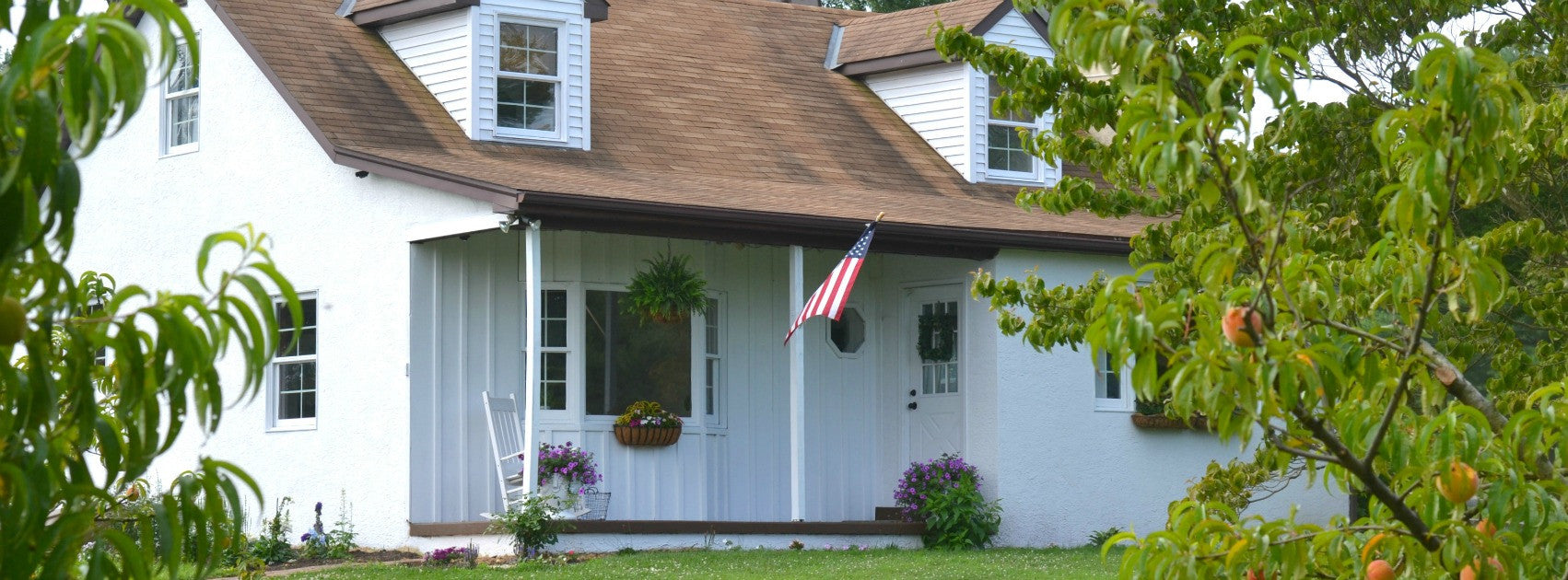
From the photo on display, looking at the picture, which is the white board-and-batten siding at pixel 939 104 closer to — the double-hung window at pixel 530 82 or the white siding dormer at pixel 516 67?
the white siding dormer at pixel 516 67

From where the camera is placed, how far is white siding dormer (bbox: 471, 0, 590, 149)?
15.9m

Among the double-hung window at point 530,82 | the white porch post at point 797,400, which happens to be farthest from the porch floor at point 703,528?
the double-hung window at point 530,82

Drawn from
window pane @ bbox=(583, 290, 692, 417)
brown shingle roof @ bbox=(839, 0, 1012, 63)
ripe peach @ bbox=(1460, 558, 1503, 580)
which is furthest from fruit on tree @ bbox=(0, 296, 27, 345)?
brown shingle roof @ bbox=(839, 0, 1012, 63)

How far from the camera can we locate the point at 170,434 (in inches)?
109

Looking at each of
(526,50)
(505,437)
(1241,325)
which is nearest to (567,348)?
(505,437)

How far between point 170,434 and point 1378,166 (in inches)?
327

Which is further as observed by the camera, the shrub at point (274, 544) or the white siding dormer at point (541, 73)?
the white siding dormer at point (541, 73)

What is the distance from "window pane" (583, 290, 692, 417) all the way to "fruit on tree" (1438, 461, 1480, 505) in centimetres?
1164

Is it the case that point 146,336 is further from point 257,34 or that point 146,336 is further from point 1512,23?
point 257,34

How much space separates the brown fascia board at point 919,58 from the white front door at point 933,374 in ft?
8.66

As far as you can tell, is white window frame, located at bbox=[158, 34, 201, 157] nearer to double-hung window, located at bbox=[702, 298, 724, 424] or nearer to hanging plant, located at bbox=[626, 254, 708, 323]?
hanging plant, located at bbox=[626, 254, 708, 323]

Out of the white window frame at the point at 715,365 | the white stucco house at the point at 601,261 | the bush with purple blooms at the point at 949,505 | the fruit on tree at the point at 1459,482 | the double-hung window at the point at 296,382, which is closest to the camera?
the fruit on tree at the point at 1459,482

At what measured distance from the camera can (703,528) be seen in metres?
14.1

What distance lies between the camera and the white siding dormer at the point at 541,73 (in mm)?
15875
